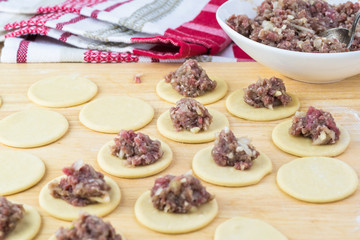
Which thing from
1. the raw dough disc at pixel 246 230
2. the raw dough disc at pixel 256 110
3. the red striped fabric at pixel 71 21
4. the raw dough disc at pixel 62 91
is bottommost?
the raw dough disc at pixel 62 91

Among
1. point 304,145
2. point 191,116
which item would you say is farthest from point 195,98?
point 304,145

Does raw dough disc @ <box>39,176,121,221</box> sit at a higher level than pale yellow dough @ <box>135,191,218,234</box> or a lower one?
lower

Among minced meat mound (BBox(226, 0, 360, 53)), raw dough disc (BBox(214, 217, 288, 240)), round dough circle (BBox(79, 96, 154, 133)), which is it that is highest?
minced meat mound (BBox(226, 0, 360, 53))

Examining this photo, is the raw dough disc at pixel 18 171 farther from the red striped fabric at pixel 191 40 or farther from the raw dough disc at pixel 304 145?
the red striped fabric at pixel 191 40

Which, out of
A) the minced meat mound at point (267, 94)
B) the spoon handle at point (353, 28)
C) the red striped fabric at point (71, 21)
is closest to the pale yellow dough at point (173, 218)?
the minced meat mound at point (267, 94)

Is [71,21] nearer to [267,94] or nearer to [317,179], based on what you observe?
[267,94]

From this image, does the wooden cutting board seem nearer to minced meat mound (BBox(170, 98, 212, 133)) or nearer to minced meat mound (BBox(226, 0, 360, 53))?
minced meat mound (BBox(170, 98, 212, 133))

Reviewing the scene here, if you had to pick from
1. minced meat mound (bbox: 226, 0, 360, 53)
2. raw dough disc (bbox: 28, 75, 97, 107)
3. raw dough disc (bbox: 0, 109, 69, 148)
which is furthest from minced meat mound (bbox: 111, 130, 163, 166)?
minced meat mound (bbox: 226, 0, 360, 53)
